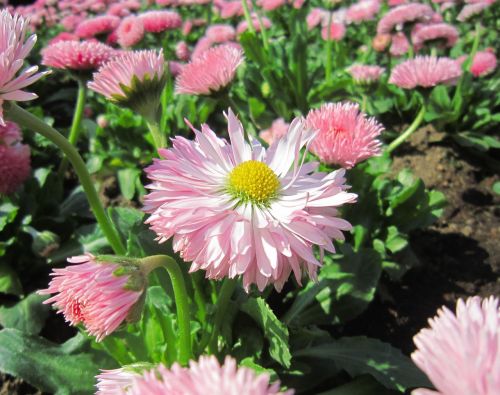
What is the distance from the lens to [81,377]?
178 centimetres

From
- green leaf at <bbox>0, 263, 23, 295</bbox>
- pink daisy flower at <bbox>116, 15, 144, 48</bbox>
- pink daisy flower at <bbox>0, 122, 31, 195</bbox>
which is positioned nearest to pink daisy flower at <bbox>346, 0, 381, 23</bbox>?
pink daisy flower at <bbox>116, 15, 144, 48</bbox>

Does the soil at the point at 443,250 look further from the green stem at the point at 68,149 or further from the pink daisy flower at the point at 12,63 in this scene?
the pink daisy flower at the point at 12,63

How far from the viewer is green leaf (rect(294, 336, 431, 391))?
1.68m

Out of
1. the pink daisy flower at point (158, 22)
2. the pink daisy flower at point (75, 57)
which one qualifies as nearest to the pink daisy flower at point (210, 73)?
the pink daisy flower at point (75, 57)

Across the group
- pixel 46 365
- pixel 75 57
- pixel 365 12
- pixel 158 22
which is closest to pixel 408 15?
pixel 365 12

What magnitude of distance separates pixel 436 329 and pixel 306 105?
269cm

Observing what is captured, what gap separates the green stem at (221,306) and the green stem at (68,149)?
0.42m

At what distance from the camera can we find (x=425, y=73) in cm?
271

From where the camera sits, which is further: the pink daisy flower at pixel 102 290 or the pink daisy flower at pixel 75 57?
the pink daisy flower at pixel 75 57

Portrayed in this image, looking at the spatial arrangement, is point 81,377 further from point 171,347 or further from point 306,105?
point 306,105

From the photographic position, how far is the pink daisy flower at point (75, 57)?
Result: 2.36m

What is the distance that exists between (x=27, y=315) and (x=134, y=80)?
1177 millimetres

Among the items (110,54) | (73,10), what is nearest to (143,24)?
(110,54)

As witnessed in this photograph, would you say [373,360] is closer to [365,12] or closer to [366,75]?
[366,75]
